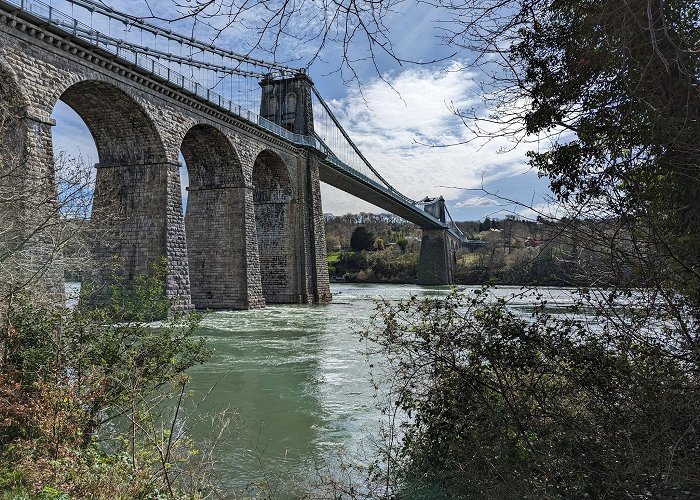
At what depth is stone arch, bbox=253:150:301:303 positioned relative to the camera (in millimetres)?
26625

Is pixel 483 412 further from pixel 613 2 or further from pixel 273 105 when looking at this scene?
pixel 273 105

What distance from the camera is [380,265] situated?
58781 millimetres

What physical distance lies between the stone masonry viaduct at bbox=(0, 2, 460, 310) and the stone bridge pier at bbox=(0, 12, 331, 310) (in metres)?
0.04

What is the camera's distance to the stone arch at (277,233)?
2662cm

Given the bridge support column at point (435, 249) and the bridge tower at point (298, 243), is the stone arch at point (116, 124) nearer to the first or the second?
the bridge tower at point (298, 243)

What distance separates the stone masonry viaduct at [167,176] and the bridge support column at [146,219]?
0.12 ft

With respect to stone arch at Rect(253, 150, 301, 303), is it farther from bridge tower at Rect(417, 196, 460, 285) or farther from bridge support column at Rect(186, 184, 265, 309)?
bridge tower at Rect(417, 196, 460, 285)

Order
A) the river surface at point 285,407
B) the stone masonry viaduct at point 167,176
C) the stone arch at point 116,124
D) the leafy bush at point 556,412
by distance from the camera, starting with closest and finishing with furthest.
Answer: the leafy bush at point 556,412 → the river surface at point 285,407 → the stone masonry viaduct at point 167,176 → the stone arch at point 116,124

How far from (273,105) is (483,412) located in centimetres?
2878

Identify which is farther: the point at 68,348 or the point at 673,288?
the point at 68,348

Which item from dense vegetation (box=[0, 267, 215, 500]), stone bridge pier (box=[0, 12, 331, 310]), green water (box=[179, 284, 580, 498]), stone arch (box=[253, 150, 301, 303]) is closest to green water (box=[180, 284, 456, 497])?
green water (box=[179, 284, 580, 498])

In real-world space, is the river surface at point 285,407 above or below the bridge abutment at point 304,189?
below

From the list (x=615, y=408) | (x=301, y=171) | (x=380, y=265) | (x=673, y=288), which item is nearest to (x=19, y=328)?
(x=615, y=408)

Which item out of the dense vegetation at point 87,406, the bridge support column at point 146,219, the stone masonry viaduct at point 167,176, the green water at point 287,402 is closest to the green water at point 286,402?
the green water at point 287,402
